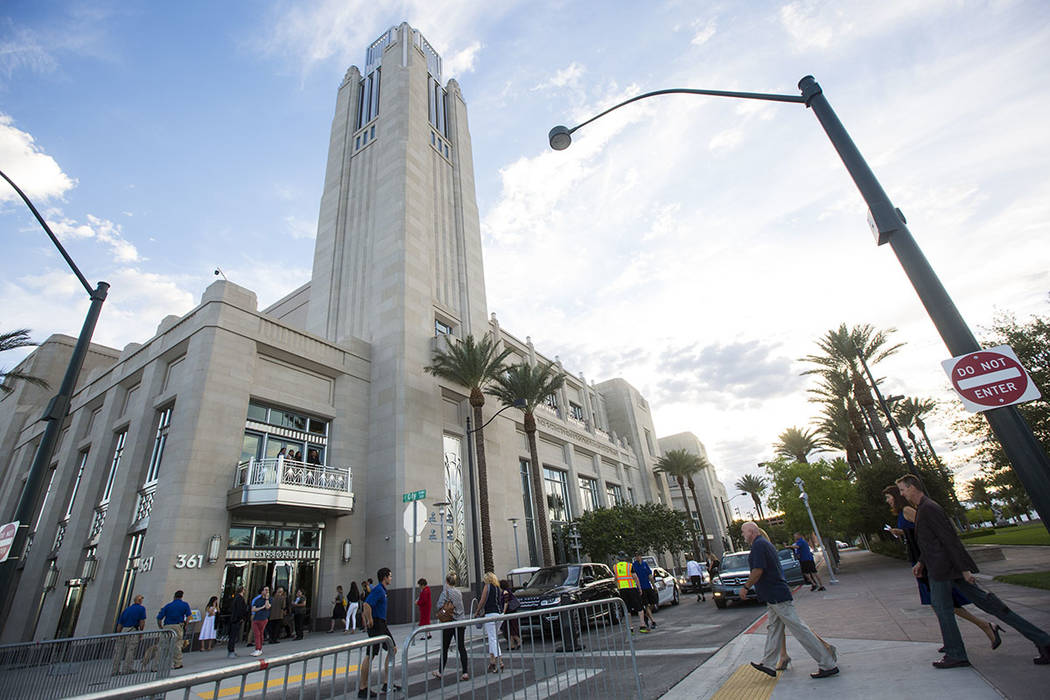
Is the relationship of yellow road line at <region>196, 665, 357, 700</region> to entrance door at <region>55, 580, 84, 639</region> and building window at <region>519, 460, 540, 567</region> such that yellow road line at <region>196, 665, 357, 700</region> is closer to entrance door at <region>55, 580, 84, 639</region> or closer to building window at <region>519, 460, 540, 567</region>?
entrance door at <region>55, 580, 84, 639</region>

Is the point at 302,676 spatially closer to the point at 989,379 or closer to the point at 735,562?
the point at 989,379

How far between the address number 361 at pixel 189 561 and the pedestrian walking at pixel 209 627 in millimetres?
1397

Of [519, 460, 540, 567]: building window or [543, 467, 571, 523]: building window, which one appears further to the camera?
[543, 467, 571, 523]: building window

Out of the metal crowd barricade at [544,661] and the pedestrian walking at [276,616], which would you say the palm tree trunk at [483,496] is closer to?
the pedestrian walking at [276,616]

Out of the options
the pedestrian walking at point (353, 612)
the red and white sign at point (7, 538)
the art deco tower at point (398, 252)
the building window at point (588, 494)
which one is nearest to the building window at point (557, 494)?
the building window at point (588, 494)

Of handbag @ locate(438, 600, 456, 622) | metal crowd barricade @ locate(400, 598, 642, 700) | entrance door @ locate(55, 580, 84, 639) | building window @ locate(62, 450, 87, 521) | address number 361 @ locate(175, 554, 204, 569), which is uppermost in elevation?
building window @ locate(62, 450, 87, 521)

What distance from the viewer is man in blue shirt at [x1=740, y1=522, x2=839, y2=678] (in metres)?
5.72

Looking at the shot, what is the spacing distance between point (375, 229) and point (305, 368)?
11.2 meters

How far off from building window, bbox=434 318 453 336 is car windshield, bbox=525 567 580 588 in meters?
17.0

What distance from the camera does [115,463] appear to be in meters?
23.1

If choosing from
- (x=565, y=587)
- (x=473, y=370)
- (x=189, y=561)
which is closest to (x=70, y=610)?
(x=189, y=561)

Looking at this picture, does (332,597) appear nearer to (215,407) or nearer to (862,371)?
(215,407)

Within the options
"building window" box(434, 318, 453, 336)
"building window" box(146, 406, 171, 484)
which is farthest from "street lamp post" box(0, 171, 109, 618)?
"building window" box(434, 318, 453, 336)

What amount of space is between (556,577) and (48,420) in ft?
39.6
